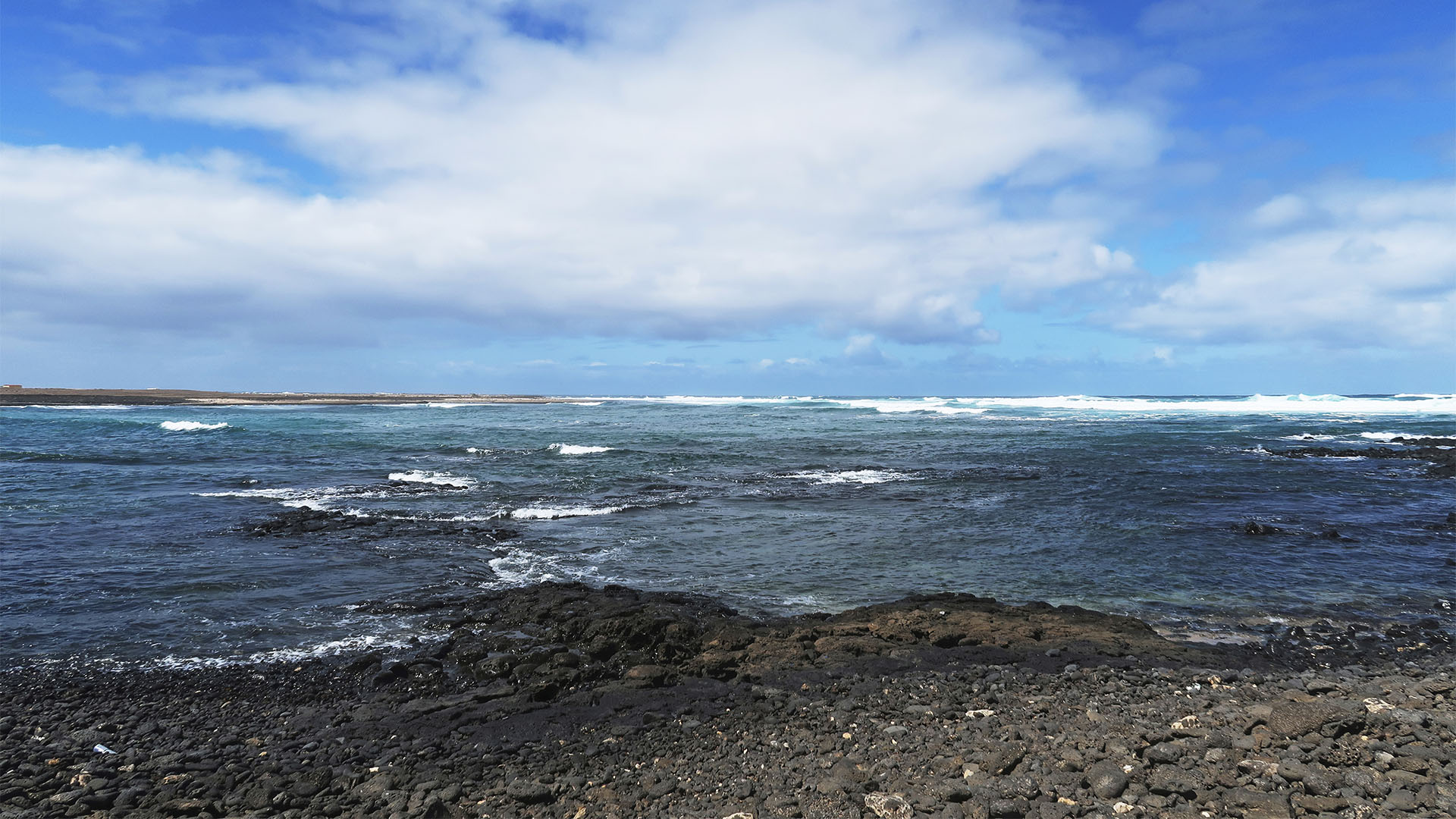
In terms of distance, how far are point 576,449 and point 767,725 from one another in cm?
2745

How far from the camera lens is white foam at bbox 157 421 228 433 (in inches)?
1629

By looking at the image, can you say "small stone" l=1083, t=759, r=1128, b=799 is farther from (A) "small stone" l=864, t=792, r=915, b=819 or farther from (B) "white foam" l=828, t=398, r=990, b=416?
(B) "white foam" l=828, t=398, r=990, b=416

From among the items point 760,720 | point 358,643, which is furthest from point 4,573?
point 760,720

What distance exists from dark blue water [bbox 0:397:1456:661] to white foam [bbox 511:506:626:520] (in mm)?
95

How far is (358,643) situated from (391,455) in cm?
2411

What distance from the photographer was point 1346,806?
415cm

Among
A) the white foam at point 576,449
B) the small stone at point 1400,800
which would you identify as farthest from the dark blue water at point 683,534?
the small stone at point 1400,800

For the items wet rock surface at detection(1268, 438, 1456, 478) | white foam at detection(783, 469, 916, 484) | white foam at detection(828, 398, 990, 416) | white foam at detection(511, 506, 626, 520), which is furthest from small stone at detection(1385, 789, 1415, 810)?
white foam at detection(828, 398, 990, 416)

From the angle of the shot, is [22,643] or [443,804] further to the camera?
[22,643]

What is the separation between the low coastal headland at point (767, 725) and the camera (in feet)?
15.3

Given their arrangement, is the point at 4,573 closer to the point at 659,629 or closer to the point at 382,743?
the point at 382,743

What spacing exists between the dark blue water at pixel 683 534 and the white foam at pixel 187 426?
29.3 feet

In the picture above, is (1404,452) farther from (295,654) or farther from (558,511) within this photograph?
(295,654)

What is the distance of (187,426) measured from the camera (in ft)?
143
